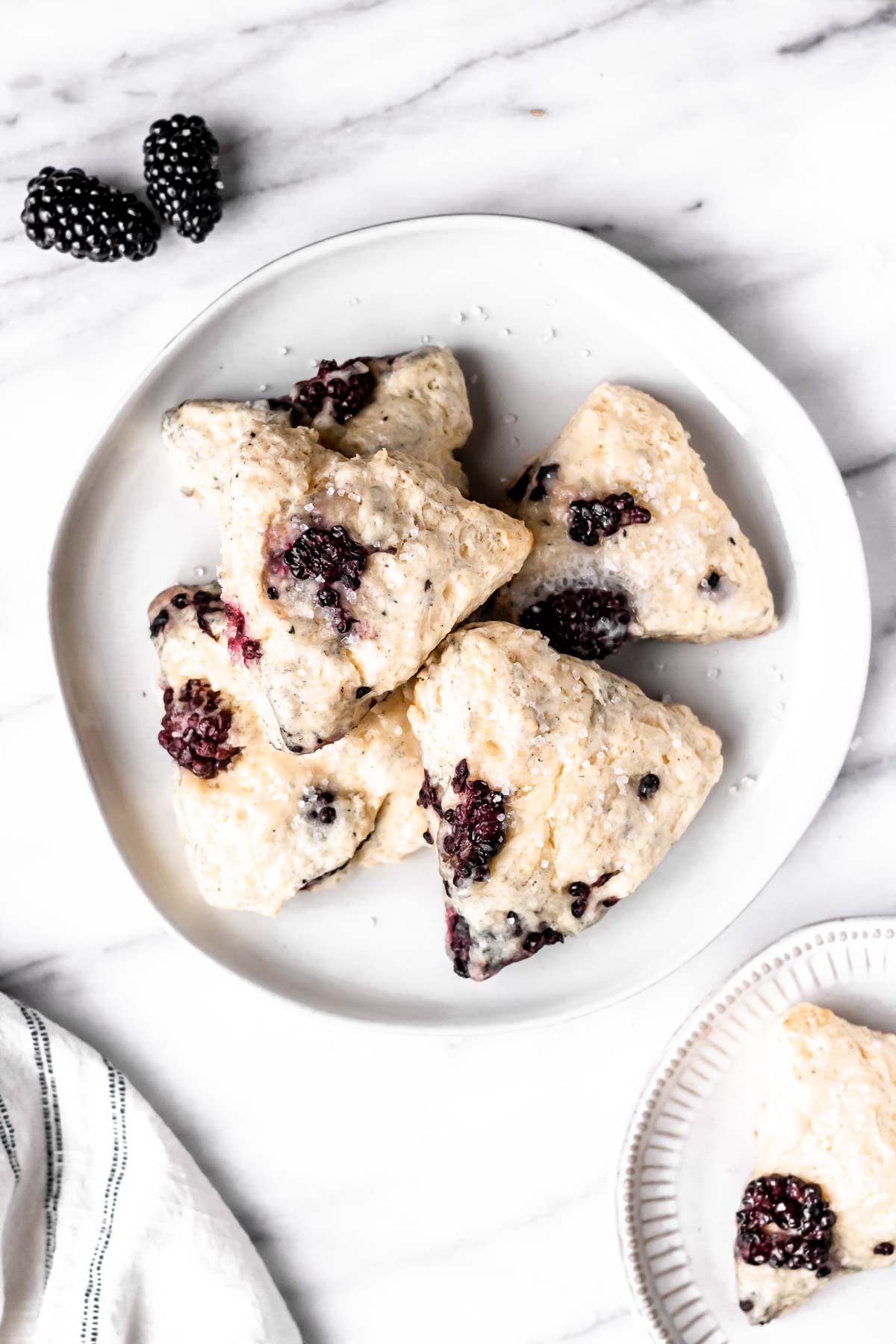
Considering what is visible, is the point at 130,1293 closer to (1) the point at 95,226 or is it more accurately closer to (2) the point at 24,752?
(2) the point at 24,752

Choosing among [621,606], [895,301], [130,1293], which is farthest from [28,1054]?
[895,301]

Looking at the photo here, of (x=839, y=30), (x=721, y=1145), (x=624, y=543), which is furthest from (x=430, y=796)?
(x=839, y=30)

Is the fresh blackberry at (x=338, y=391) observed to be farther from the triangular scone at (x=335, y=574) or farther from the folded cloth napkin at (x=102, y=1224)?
the folded cloth napkin at (x=102, y=1224)

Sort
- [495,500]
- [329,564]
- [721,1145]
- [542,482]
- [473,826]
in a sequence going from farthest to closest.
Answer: [721,1145], [495,500], [542,482], [473,826], [329,564]

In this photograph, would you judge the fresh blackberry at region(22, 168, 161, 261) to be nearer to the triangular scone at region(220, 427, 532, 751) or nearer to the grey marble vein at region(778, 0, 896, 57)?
the triangular scone at region(220, 427, 532, 751)

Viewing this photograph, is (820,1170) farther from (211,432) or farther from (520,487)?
(211,432)
